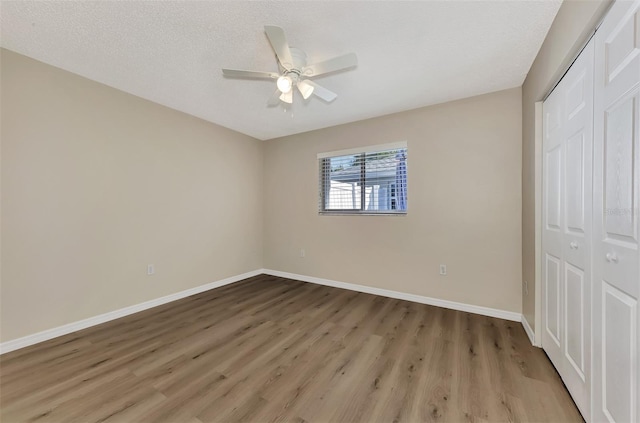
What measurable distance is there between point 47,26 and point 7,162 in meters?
1.15

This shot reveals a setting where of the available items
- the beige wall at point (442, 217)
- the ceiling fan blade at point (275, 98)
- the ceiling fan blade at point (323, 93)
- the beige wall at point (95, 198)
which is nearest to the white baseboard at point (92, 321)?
the beige wall at point (95, 198)

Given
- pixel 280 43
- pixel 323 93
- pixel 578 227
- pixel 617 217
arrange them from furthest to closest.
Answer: pixel 323 93, pixel 280 43, pixel 578 227, pixel 617 217

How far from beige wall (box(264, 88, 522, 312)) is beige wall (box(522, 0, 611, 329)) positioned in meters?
0.17

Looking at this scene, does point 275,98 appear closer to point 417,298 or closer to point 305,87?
point 305,87

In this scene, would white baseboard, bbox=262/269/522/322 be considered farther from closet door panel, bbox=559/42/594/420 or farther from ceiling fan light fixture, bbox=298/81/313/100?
ceiling fan light fixture, bbox=298/81/313/100

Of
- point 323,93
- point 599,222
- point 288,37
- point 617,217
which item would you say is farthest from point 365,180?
point 617,217

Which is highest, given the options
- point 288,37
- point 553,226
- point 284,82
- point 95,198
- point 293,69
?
point 288,37

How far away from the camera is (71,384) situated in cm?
168

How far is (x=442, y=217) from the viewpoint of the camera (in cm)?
301

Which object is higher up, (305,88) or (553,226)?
(305,88)

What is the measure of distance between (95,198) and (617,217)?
3933 millimetres

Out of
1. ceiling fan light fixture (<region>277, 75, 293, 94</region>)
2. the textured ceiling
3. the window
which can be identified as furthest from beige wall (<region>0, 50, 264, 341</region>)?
ceiling fan light fixture (<region>277, 75, 293, 94</region>)

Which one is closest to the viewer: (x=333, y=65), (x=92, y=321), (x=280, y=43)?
(x=280, y=43)

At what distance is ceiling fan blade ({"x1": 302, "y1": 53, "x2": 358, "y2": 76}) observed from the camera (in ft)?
5.66
